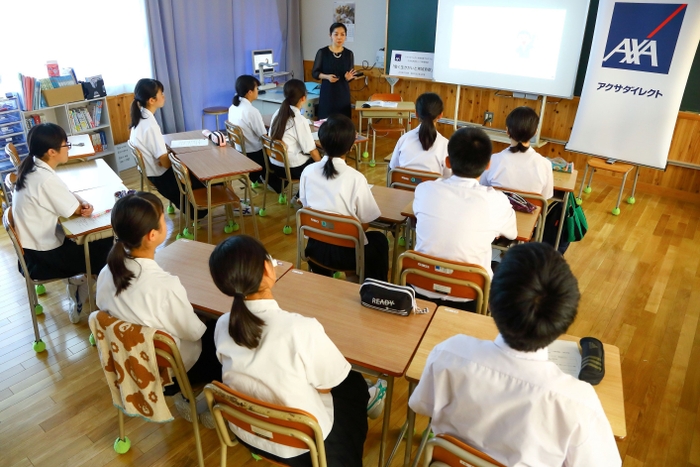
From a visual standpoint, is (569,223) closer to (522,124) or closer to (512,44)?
(522,124)

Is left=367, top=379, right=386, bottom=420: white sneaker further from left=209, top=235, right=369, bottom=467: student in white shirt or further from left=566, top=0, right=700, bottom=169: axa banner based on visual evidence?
left=566, top=0, right=700, bottom=169: axa banner

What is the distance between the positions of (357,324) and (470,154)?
94 cm

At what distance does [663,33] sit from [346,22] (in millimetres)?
4140

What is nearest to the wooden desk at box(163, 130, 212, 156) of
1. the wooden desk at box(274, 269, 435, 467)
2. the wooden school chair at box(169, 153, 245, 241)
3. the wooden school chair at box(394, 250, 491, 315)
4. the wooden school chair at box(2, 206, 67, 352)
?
the wooden school chair at box(169, 153, 245, 241)

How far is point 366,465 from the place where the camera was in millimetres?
2107

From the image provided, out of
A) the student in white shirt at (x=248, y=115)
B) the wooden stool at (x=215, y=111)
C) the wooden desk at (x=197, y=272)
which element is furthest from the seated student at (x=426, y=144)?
the wooden stool at (x=215, y=111)

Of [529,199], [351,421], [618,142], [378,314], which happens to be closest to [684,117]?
[618,142]

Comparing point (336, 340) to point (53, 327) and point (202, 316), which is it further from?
point (53, 327)

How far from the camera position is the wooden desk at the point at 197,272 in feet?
6.46

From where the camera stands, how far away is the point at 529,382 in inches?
44.4

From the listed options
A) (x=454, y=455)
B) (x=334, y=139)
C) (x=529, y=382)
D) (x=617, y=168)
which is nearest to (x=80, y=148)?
(x=334, y=139)

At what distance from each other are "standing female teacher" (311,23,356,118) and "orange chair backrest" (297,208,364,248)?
3435mm

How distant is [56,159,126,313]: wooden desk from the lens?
2.71 m

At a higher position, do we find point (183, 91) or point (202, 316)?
point (183, 91)
